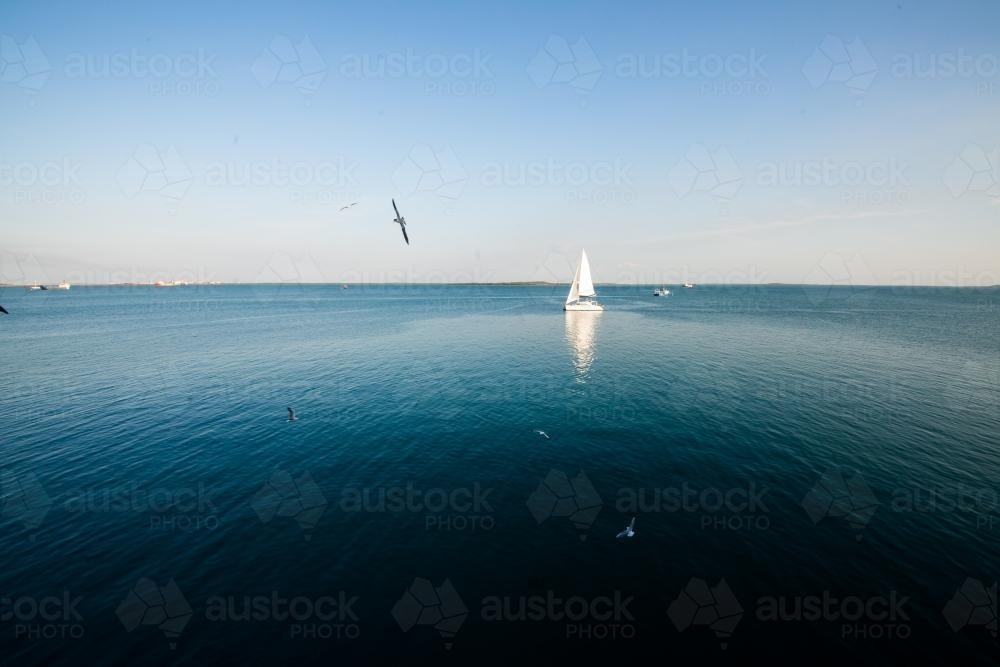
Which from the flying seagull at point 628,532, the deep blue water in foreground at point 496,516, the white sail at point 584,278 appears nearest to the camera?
the deep blue water in foreground at point 496,516

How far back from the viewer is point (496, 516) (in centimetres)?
2214

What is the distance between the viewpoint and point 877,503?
73.7 ft

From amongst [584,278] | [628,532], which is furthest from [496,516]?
[584,278]

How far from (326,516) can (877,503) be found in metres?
32.8

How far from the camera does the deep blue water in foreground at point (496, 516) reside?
1508 cm

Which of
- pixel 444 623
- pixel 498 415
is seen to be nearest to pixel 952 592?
pixel 444 623

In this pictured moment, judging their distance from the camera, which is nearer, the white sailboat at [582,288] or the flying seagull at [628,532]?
the flying seagull at [628,532]

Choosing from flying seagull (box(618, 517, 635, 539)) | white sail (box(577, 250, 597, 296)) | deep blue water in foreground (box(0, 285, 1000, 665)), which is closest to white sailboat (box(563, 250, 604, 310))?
white sail (box(577, 250, 597, 296))

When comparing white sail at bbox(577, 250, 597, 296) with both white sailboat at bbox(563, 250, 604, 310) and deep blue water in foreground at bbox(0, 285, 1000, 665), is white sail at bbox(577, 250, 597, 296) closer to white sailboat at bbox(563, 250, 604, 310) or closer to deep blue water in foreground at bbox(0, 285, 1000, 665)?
white sailboat at bbox(563, 250, 604, 310)

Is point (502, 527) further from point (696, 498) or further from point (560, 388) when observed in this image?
point (560, 388)

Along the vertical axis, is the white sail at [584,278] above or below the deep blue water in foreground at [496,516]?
above

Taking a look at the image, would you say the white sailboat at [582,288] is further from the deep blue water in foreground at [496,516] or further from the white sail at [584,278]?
the deep blue water in foreground at [496,516]

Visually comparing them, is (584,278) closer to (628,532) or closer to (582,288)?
(582,288)

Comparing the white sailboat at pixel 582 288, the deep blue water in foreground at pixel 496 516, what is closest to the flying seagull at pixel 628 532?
the deep blue water in foreground at pixel 496 516
